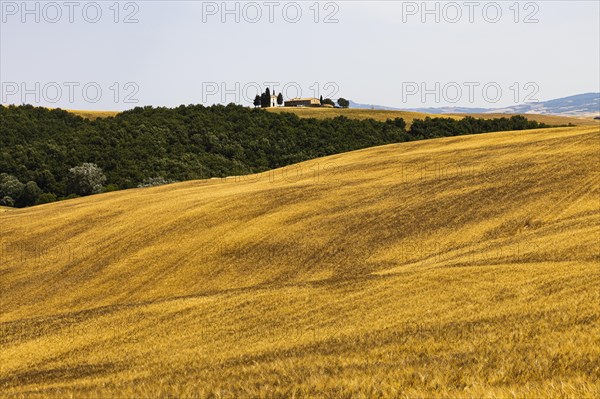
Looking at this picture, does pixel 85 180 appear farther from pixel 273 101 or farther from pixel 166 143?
pixel 273 101

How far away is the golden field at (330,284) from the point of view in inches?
488

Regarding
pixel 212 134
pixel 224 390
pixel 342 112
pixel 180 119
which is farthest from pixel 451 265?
pixel 342 112

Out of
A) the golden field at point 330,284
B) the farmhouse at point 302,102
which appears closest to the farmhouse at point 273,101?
the farmhouse at point 302,102

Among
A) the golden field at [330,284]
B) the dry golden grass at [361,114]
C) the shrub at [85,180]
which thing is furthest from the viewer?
the dry golden grass at [361,114]

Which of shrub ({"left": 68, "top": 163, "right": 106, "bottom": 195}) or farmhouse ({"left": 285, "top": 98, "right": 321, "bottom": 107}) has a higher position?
farmhouse ({"left": 285, "top": 98, "right": 321, "bottom": 107})

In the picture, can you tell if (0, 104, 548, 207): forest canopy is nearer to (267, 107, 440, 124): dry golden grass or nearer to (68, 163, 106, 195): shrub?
(68, 163, 106, 195): shrub

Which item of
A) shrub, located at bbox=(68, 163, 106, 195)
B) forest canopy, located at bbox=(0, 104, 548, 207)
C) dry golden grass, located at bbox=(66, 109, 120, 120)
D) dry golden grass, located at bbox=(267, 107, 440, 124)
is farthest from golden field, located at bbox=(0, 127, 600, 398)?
dry golden grass, located at bbox=(66, 109, 120, 120)

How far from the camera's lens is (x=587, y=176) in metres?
38.1

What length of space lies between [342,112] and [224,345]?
118 metres

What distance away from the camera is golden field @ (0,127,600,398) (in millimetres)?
12383

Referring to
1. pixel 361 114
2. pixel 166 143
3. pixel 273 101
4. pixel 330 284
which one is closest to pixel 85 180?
pixel 166 143

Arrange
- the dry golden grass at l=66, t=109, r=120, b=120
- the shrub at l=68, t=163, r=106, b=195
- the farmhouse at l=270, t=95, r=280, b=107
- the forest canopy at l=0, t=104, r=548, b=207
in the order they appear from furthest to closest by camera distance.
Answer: the farmhouse at l=270, t=95, r=280, b=107 < the dry golden grass at l=66, t=109, r=120, b=120 < the forest canopy at l=0, t=104, r=548, b=207 < the shrub at l=68, t=163, r=106, b=195

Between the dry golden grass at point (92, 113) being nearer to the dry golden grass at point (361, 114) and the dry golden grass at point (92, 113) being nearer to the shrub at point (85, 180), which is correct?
the dry golden grass at point (361, 114)

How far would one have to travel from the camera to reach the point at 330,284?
25375mm
